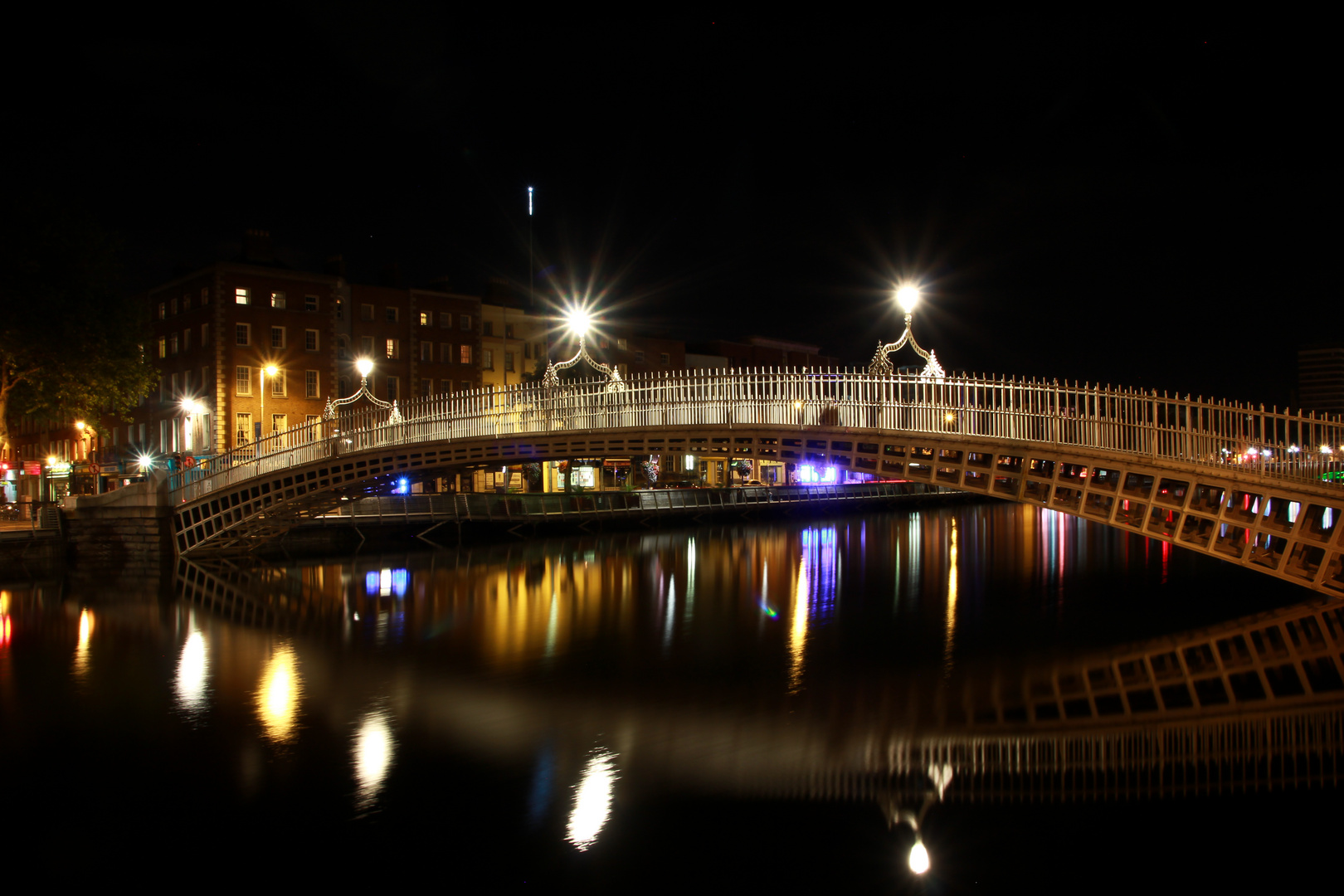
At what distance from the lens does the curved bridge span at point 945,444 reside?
535 inches

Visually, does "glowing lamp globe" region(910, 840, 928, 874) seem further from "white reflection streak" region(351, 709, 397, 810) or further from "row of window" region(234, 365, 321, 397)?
"row of window" region(234, 365, 321, 397)

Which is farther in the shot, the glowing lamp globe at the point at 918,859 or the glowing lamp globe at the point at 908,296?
the glowing lamp globe at the point at 908,296

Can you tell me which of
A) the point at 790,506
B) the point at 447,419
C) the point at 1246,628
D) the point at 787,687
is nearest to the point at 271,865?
the point at 787,687

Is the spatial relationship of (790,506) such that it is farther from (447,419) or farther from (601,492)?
(447,419)

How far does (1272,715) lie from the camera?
35.9 ft

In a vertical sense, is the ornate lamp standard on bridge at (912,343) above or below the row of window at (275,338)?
below

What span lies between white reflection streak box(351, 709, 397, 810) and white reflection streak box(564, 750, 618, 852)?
186 centimetres

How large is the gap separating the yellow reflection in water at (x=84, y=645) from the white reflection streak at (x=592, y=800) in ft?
28.5

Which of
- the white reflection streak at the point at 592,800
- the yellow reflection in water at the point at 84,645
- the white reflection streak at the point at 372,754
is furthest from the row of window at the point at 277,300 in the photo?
the white reflection streak at the point at 592,800

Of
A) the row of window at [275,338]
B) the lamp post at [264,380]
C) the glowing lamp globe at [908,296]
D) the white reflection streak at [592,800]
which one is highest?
the row of window at [275,338]

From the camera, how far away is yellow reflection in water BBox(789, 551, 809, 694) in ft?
43.7

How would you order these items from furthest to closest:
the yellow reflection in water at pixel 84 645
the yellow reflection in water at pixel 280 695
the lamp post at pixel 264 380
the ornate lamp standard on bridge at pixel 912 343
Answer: the lamp post at pixel 264 380 < the ornate lamp standard on bridge at pixel 912 343 < the yellow reflection in water at pixel 84 645 < the yellow reflection in water at pixel 280 695

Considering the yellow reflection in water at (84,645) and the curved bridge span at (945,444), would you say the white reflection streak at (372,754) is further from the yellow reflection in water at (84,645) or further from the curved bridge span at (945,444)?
the curved bridge span at (945,444)

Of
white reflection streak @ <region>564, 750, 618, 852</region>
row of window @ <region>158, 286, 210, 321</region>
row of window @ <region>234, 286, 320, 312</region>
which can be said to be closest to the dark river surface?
white reflection streak @ <region>564, 750, 618, 852</region>
